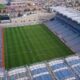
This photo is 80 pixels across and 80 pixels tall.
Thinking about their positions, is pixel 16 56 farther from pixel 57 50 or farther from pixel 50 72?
pixel 50 72

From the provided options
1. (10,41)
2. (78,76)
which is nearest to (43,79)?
(78,76)

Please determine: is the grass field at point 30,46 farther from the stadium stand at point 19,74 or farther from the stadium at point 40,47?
the stadium stand at point 19,74

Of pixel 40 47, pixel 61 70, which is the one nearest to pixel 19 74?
pixel 61 70

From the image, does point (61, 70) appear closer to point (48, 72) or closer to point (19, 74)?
point (48, 72)

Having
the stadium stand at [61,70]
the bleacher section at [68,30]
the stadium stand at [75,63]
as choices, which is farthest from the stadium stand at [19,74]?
the bleacher section at [68,30]

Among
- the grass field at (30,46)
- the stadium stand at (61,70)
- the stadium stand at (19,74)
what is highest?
the stadium stand at (61,70)

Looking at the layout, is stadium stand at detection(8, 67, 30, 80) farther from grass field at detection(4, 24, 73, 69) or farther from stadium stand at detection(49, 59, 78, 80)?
grass field at detection(4, 24, 73, 69)

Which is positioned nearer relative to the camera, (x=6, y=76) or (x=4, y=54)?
(x=6, y=76)

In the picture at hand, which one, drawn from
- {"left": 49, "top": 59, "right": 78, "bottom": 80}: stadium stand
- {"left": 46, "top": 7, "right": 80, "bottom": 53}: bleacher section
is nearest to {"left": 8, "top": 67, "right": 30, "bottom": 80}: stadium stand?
{"left": 49, "top": 59, "right": 78, "bottom": 80}: stadium stand
